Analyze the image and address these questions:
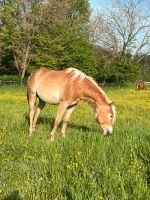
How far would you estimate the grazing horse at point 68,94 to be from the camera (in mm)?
11586

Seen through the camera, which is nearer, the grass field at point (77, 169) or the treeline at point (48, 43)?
the grass field at point (77, 169)

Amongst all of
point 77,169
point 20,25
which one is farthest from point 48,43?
point 77,169

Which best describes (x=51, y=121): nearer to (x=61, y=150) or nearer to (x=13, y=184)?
(x=61, y=150)

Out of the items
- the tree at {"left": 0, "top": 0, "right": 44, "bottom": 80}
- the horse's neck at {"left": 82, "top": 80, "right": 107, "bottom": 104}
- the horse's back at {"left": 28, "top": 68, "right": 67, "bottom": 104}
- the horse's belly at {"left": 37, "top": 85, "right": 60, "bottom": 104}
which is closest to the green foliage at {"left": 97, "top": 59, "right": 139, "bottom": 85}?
the tree at {"left": 0, "top": 0, "right": 44, "bottom": 80}

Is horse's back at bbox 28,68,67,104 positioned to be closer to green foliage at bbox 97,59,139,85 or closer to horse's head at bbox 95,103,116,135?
horse's head at bbox 95,103,116,135

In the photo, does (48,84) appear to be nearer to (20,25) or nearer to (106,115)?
(106,115)

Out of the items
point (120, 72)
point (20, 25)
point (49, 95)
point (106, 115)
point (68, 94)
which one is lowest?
point (120, 72)

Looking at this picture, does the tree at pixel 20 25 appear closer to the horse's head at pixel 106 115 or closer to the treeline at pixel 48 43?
the treeline at pixel 48 43

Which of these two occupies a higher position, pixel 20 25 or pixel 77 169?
pixel 20 25

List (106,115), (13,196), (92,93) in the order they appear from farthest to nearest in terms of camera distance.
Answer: (92,93) → (106,115) → (13,196)

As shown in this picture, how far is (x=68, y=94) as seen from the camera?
476 inches

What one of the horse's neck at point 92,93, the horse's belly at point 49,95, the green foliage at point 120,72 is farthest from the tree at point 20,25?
the horse's neck at point 92,93

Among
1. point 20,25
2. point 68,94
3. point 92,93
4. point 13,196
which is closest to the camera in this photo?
point 13,196

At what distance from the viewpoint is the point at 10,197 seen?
6117mm
